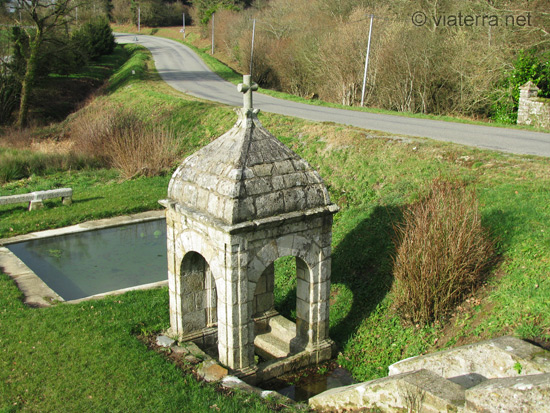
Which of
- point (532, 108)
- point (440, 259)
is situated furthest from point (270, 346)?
point (532, 108)

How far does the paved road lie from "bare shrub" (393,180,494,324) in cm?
583

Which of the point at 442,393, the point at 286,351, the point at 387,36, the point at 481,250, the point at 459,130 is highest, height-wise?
the point at 387,36

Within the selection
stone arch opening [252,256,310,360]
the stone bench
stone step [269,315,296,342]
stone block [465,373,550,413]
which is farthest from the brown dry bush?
stone block [465,373,550,413]

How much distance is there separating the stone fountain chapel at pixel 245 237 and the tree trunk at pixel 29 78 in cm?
2528

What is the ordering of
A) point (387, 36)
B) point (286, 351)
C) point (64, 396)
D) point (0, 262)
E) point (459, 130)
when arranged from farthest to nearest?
point (387, 36) → point (459, 130) → point (0, 262) → point (286, 351) → point (64, 396)

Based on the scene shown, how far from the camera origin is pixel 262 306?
33.4 ft

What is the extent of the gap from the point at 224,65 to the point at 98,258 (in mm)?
32104

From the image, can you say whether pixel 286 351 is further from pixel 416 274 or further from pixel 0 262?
pixel 0 262

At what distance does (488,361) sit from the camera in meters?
6.66

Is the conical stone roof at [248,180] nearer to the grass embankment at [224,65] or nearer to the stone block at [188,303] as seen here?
the stone block at [188,303]

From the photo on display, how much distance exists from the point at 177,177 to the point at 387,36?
20376mm

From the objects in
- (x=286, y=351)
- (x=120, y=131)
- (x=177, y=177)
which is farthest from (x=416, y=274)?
(x=120, y=131)

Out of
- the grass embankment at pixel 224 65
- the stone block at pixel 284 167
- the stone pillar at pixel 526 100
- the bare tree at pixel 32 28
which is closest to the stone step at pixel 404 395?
the stone block at pixel 284 167

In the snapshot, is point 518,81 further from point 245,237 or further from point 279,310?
point 245,237
